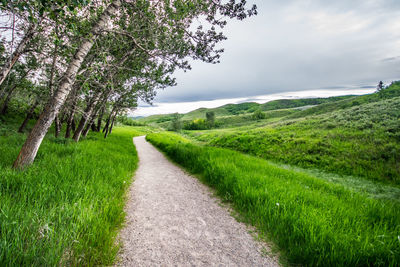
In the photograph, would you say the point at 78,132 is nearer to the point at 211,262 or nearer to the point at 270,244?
the point at 211,262

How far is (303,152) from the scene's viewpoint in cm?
1308

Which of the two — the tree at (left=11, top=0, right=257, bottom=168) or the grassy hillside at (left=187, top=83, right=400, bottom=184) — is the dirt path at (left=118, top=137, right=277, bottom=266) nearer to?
the tree at (left=11, top=0, right=257, bottom=168)

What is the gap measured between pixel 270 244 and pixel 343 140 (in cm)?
1661

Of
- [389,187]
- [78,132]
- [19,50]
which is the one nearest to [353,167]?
[389,187]

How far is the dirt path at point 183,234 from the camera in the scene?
2.34m

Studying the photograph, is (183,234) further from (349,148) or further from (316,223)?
(349,148)

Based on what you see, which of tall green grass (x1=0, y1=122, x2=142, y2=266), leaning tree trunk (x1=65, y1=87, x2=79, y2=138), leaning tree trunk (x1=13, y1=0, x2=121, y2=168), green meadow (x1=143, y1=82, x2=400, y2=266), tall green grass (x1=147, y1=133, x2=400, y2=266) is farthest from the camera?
leaning tree trunk (x1=65, y1=87, x2=79, y2=138)

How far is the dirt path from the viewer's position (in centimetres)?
234

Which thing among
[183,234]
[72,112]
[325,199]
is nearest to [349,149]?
[325,199]

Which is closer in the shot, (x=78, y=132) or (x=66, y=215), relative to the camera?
(x=66, y=215)

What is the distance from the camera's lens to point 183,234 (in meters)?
2.93

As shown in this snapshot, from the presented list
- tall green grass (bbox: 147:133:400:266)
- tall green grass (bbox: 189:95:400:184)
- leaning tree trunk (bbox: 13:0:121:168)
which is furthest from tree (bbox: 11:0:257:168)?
tall green grass (bbox: 189:95:400:184)

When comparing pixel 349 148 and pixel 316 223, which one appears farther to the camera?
pixel 349 148

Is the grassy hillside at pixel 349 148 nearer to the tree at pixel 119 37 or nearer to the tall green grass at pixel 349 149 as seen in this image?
the tall green grass at pixel 349 149
